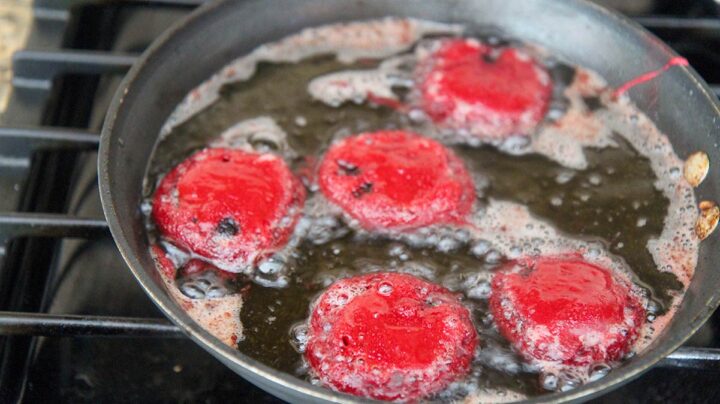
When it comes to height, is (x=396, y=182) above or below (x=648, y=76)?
below

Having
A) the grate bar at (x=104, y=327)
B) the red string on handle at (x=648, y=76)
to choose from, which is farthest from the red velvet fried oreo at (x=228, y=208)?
the red string on handle at (x=648, y=76)

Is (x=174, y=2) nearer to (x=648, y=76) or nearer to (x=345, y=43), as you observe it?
(x=345, y=43)

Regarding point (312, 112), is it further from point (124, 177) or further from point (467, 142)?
point (124, 177)

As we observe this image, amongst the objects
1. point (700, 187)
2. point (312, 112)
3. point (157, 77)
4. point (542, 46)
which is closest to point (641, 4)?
point (542, 46)

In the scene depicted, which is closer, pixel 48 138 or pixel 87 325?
pixel 87 325

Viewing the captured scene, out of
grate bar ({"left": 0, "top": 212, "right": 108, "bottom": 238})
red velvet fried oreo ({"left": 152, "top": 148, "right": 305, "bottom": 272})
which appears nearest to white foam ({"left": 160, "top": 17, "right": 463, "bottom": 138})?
red velvet fried oreo ({"left": 152, "top": 148, "right": 305, "bottom": 272})

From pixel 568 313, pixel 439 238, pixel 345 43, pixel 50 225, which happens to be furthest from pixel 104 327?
pixel 345 43

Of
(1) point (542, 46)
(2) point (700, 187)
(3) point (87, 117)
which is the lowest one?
(3) point (87, 117)
